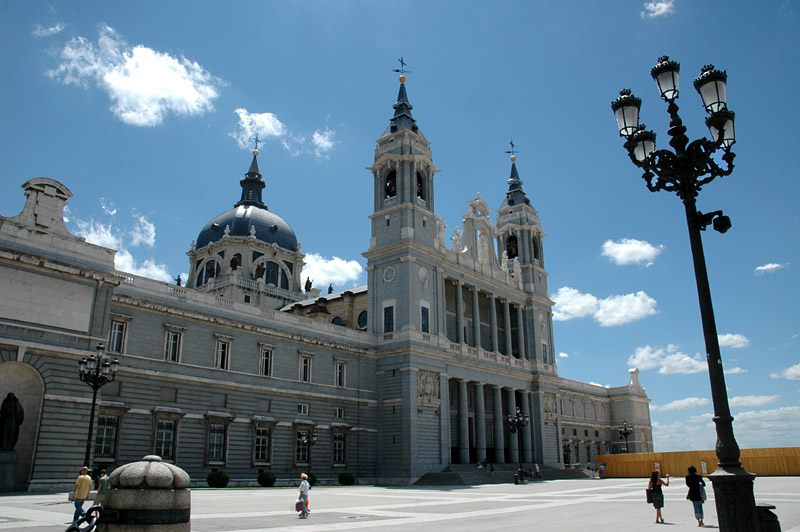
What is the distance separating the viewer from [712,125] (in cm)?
1219

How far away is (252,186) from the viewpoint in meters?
90.5

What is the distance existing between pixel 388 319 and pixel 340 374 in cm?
641

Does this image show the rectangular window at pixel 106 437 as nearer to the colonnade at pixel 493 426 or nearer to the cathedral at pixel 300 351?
the cathedral at pixel 300 351

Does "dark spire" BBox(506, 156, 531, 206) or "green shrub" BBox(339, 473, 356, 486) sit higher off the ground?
"dark spire" BBox(506, 156, 531, 206)

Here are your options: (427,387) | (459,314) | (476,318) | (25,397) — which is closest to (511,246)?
(476,318)

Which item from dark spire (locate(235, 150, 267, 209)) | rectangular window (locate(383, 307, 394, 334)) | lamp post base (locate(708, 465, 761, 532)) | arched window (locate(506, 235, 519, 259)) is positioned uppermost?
dark spire (locate(235, 150, 267, 209))

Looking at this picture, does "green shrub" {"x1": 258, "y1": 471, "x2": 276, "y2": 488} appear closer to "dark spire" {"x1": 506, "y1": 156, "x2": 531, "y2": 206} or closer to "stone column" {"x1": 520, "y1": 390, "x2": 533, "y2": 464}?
"stone column" {"x1": 520, "y1": 390, "x2": 533, "y2": 464}

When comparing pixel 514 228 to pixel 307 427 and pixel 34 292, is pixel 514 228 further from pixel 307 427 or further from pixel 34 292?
pixel 34 292

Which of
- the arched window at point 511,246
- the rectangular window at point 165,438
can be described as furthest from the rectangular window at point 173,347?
the arched window at point 511,246

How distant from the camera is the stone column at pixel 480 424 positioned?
2160 inches

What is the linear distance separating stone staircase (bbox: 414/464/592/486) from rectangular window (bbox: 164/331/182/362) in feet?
64.0

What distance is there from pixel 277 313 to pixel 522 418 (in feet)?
67.9

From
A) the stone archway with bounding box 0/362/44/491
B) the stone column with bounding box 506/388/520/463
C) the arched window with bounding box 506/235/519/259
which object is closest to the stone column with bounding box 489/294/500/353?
the stone column with bounding box 506/388/520/463

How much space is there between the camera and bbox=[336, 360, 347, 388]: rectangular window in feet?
153
